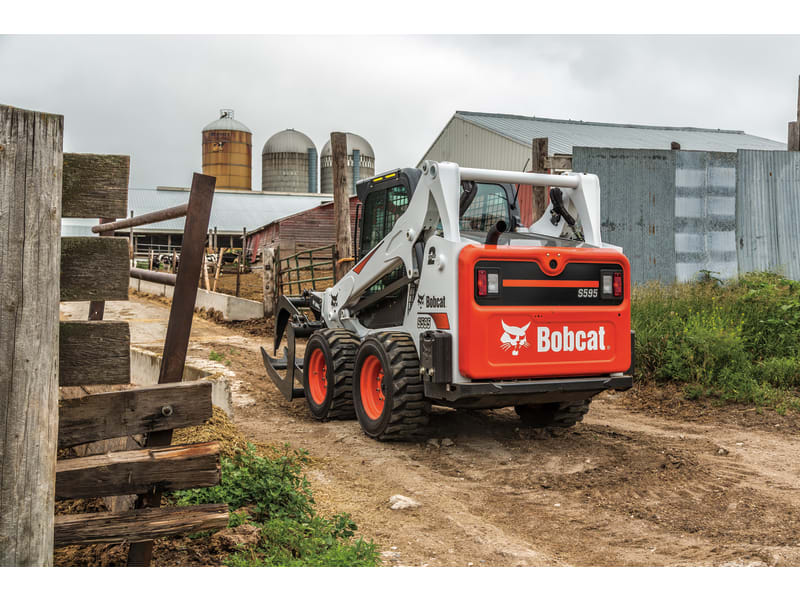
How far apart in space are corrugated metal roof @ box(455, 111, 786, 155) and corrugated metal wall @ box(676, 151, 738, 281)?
888 centimetres

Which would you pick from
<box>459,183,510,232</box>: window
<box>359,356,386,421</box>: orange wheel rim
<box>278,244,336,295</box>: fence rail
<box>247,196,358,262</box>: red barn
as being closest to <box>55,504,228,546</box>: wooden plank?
<box>359,356,386,421</box>: orange wheel rim

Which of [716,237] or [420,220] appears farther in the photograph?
[716,237]

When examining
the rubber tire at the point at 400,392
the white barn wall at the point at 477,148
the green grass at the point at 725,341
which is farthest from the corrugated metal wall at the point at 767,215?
the white barn wall at the point at 477,148

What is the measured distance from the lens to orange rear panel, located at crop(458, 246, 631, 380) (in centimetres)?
622

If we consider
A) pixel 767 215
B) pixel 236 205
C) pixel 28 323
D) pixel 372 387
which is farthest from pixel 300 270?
pixel 236 205

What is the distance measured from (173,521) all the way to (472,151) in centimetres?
2253

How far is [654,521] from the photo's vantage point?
5.02 m

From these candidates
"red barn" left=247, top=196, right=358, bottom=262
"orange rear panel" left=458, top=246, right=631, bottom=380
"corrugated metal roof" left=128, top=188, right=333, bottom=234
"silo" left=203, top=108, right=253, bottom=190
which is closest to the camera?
"orange rear panel" left=458, top=246, right=631, bottom=380

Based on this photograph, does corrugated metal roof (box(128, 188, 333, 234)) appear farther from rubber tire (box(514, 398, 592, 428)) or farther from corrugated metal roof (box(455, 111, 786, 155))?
rubber tire (box(514, 398, 592, 428))

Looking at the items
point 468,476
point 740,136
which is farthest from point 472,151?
point 468,476

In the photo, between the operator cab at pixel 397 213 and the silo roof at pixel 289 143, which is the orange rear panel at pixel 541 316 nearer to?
the operator cab at pixel 397 213

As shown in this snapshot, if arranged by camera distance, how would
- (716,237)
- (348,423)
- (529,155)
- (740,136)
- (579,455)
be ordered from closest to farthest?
(579,455) < (348,423) < (716,237) < (529,155) < (740,136)

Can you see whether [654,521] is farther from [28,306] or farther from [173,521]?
[28,306]

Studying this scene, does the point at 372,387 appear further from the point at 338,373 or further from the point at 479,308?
the point at 479,308
